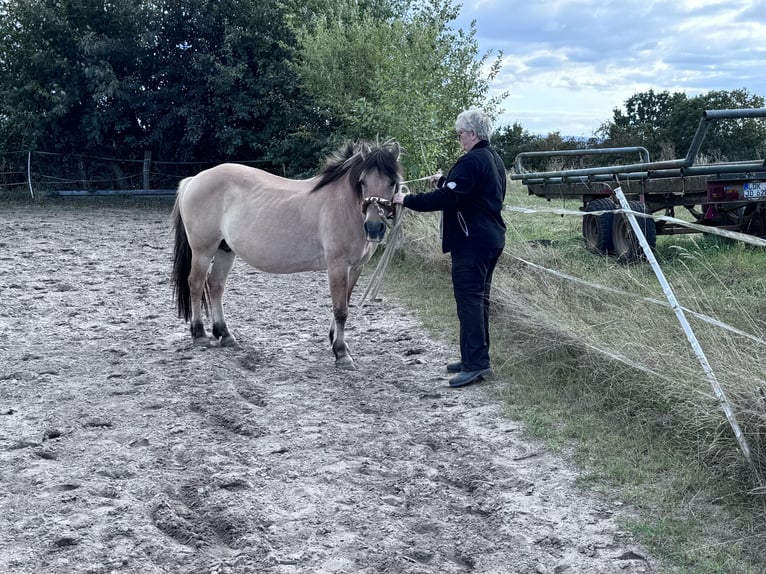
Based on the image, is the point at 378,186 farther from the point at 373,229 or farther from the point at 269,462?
the point at 269,462

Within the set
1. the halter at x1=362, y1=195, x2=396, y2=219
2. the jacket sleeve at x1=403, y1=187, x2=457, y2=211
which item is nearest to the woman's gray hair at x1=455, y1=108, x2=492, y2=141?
the jacket sleeve at x1=403, y1=187, x2=457, y2=211

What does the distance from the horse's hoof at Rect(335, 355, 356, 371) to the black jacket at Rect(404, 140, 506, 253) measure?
119 centimetres

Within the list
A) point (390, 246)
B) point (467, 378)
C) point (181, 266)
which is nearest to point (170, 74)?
point (181, 266)

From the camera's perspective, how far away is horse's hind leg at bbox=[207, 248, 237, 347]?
641 centimetres

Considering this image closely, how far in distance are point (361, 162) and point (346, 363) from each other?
1.54m

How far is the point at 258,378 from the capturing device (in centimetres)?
554

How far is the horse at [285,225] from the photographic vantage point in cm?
554

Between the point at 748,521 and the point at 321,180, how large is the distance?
3.92m

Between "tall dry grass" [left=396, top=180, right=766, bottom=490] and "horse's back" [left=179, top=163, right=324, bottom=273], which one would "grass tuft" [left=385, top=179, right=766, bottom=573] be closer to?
"tall dry grass" [left=396, top=180, right=766, bottom=490]

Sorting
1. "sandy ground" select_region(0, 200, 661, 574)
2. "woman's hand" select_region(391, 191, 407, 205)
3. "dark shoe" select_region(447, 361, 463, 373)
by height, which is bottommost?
"sandy ground" select_region(0, 200, 661, 574)

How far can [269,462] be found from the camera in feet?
13.1

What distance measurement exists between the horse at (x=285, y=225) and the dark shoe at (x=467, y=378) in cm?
89

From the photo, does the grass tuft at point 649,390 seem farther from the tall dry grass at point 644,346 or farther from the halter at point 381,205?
the halter at point 381,205

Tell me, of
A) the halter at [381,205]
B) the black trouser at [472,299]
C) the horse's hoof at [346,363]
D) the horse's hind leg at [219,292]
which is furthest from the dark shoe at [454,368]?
the horse's hind leg at [219,292]
